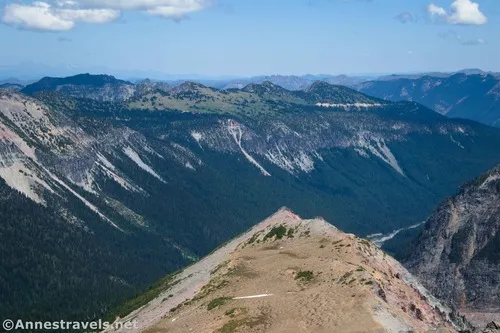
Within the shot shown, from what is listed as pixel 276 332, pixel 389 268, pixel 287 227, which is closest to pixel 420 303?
pixel 389 268

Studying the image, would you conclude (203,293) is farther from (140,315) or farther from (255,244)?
(255,244)

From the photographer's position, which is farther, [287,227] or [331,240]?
[287,227]

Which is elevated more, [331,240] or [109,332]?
[331,240]

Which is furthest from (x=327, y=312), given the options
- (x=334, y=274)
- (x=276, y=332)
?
(x=334, y=274)

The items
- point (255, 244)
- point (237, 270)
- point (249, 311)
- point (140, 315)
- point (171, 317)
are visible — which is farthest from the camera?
point (255, 244)

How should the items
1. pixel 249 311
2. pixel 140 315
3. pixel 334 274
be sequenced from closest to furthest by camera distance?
pixel 249 311, pixel 334 274, pixel 140 315

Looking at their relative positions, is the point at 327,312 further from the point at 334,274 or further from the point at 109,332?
the point at 109,332

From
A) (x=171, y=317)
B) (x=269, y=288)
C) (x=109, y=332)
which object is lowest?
(x=109, y=332)
